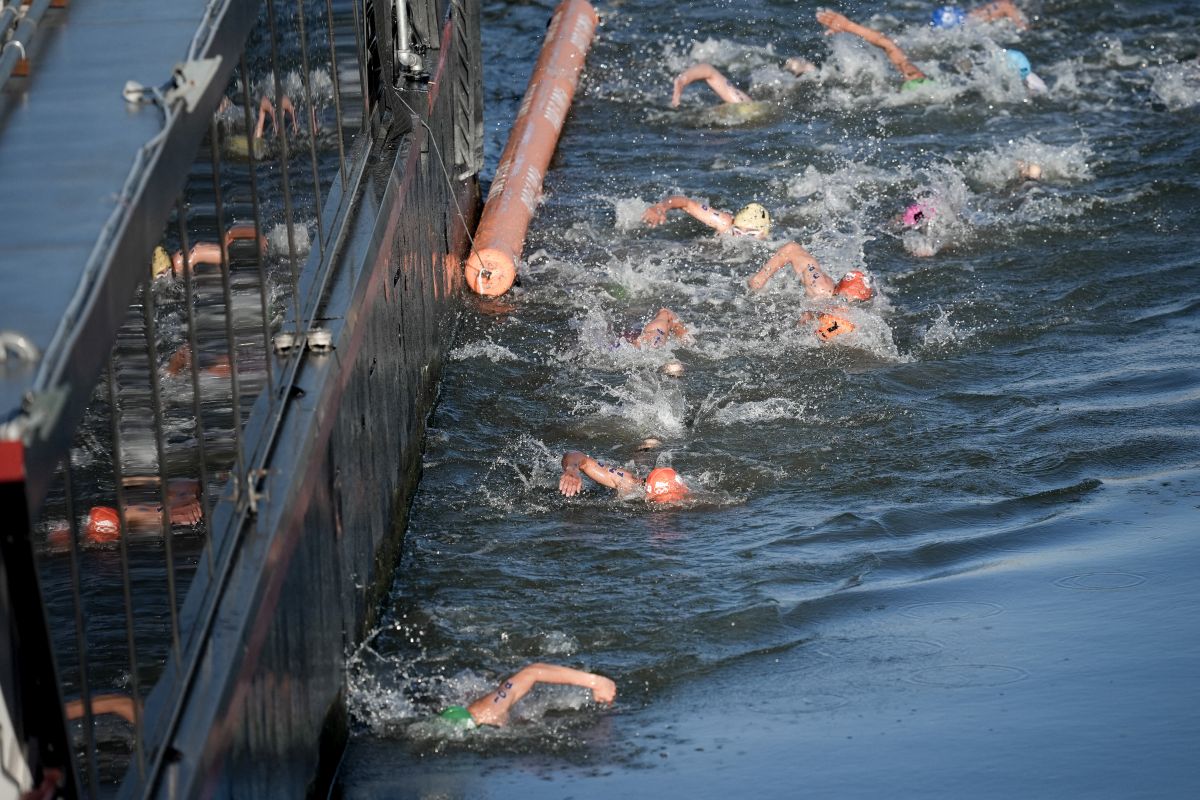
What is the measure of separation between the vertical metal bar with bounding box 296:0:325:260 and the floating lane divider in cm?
475

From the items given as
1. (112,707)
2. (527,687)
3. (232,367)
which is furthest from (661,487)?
(112,707)

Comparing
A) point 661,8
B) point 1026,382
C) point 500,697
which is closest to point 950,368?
point 1026,382

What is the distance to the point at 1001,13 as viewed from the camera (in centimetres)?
1886

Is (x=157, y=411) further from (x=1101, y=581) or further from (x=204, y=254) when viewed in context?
(x=1101, y=581)

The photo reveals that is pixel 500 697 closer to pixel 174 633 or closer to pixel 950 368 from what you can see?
pixel 174 633

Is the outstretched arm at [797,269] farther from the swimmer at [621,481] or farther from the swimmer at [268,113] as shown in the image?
the swimmer at [268,113]

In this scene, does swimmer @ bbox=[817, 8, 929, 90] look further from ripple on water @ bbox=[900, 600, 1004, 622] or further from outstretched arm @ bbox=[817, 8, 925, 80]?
ripple on water @ bbox=[900, 600, 1004, 622]

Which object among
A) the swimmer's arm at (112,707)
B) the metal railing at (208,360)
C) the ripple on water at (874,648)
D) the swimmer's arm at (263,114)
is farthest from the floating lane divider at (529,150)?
the swimmer's arm at (112,707)

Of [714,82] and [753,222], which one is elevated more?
[714,82]

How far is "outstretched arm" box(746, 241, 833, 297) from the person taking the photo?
1226 cm

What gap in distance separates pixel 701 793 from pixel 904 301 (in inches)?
284

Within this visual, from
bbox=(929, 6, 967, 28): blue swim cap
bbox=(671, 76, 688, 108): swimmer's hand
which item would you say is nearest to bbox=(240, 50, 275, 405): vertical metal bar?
bbox=(671, 76, 688, 108): swimmer's hand

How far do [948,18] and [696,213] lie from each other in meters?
6.48

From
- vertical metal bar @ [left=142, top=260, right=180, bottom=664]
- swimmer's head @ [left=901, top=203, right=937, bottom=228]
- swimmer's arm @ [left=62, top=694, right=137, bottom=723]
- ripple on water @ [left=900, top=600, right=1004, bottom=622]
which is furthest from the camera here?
swimmer's head @ [left=901, top=203, right=937, bottom=228]
